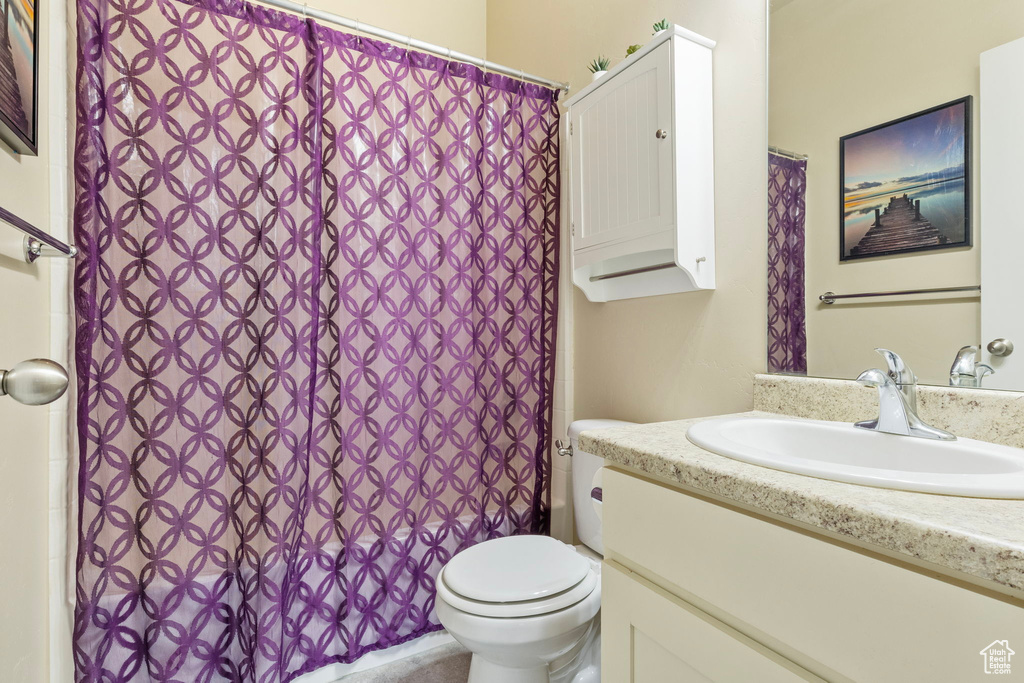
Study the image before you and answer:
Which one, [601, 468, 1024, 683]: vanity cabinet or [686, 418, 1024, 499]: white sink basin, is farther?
[686, 418, 1024, 499]: white sink basin

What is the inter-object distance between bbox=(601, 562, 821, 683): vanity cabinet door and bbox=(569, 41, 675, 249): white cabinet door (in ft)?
2.87

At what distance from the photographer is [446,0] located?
2.40m

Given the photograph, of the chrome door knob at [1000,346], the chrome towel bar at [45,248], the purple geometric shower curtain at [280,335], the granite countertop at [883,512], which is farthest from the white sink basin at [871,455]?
the chrome towel bar at [45,248]

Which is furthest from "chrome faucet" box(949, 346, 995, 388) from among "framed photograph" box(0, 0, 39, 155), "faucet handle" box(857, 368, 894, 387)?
"framed photograph" box(0, 0, 39, 155)

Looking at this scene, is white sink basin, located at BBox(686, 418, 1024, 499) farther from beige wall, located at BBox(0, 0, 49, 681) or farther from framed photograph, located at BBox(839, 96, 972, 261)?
beige wall, located at BBox(0, 0, 49, 681)

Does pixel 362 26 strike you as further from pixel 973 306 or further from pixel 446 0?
pixel 973 306

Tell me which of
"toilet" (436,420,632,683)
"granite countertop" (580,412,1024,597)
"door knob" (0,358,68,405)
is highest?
"door knob" (0,358,68,405)

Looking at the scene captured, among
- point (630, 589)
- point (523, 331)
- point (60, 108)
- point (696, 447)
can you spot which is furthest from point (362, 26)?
point (630, 589)

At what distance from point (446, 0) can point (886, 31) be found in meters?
2.07

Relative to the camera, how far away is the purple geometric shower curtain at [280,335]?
4.16 ft

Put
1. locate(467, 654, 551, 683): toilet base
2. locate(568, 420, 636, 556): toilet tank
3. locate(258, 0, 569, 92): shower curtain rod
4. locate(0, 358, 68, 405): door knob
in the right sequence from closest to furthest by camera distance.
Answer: locate(0, 358, 68, 405): door knob < locate(467, 654, 551, 683): toilet base < locate(258, 0, 569, 92): shower curtain rod < locate(568, 420, 636, 556): toilet tank

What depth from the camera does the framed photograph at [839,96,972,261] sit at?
34.2 inches

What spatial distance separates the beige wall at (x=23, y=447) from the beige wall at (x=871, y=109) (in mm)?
1590

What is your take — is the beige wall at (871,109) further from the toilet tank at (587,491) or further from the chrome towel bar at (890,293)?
the toilet tank at (587,491)
